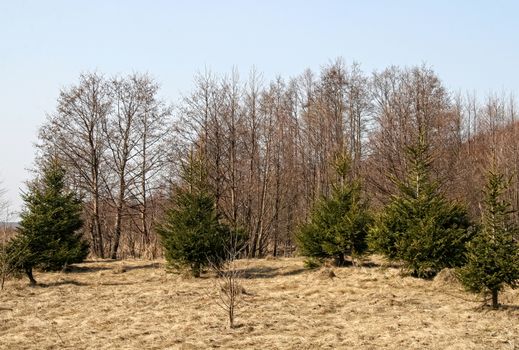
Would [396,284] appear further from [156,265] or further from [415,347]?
[156,265]

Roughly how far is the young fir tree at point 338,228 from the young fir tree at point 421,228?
4.76ft

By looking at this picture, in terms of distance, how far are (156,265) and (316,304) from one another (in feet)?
32.7

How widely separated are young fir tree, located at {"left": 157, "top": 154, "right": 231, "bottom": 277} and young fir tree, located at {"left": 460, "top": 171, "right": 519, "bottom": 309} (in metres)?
7.96

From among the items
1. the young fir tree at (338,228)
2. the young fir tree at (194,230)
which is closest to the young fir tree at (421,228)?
the young fir tree at (338,228)

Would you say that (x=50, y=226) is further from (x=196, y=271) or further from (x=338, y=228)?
(x=338, y=228)

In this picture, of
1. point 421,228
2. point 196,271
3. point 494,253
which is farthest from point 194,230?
point 494,253

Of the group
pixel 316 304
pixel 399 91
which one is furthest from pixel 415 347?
pixel 399 91

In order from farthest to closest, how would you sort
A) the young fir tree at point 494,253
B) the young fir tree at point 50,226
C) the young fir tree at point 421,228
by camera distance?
1. the young fir tree at point 50,226
2. the young fir tree at point 421,228
3. the young fir tree at point 494,253

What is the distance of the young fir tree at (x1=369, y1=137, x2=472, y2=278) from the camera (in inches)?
573

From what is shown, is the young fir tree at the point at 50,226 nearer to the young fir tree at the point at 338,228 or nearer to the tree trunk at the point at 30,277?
the tree trunk at the point at 30,277

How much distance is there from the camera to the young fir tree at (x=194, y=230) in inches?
646

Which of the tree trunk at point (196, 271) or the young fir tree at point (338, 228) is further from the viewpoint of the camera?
the young fir tree at point (338, 228)

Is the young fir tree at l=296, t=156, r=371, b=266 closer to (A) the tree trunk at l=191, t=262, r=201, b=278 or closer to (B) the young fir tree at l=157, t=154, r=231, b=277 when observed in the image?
(B) the young fir tree at l=157, t=154, r=231, b=277

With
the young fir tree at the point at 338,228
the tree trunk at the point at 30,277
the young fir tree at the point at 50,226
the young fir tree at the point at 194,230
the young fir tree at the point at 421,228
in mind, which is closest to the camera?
the young fir tree at the point at 421,228
